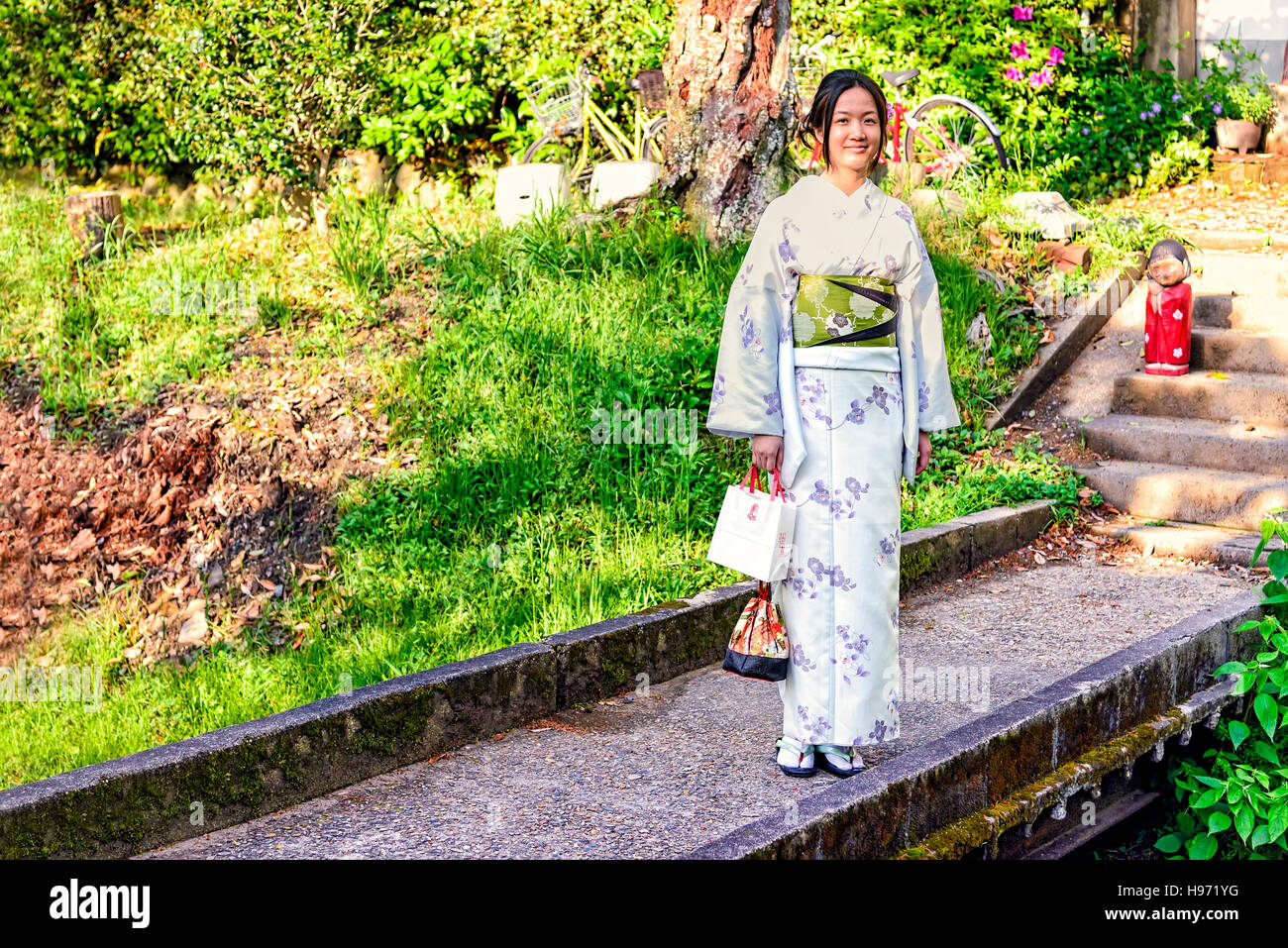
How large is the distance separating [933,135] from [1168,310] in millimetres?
3402

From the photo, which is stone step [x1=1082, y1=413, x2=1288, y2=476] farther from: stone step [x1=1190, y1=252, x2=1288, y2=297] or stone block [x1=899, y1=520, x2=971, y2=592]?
stone block [x1=899, y1=520, x2=971, y2=592]

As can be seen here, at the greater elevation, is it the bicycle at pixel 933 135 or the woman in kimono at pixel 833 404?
the bicycle at pixel 933 135

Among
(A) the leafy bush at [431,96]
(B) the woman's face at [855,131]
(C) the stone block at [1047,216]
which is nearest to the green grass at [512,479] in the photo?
(C) the stone block at [1047,216]

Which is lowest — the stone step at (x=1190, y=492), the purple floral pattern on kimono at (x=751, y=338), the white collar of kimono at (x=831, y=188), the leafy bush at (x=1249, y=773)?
the leafy bush at (x=1249, y=773)

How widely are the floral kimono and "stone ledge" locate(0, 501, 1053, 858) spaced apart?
924 millimetres

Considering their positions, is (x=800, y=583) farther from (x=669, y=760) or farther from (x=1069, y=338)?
(x=1069, y=338)

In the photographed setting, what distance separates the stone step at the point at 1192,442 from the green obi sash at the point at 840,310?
3.61m

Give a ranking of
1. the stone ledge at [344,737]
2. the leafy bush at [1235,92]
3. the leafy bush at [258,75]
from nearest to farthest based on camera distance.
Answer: the stone ledge at [344,737]
the leafy bush at [258,75]
the leafy bush at [1235,92]

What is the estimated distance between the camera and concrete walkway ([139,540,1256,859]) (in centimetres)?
365

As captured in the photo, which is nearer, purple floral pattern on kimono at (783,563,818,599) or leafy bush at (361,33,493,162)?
purple floral pattern on kimono at (783,563,818,599)

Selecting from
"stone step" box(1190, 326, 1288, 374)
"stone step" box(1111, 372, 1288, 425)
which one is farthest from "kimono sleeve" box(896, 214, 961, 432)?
"stone step" box(1190, 326, 1288, 374)

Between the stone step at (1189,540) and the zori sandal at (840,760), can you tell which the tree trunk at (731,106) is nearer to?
the stone step at (1189,540)

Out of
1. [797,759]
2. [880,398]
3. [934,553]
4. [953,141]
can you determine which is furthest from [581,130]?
[797,759]

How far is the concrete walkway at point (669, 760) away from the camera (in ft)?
12.0
